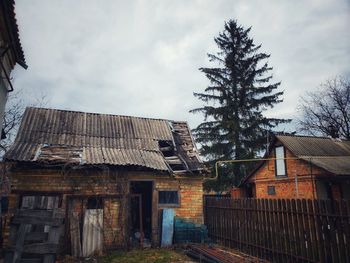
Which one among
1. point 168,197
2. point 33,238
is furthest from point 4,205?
point 168,197

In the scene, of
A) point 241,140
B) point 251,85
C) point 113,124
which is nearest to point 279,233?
point 113,124

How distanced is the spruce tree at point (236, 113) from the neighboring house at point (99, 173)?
9.03 metres

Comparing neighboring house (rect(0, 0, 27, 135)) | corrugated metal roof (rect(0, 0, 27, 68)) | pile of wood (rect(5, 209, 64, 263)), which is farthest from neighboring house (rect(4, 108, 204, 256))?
corrugated metal roof (rect(0, 0, 27, 68))

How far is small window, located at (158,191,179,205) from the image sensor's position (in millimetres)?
11822

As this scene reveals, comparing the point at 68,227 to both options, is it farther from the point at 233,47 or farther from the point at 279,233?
the point at 233,47

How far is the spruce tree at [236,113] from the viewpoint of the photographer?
2255cm

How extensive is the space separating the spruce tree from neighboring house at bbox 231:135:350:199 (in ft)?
7.00

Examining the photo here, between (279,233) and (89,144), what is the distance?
26.8ft

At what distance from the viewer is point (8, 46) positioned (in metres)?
6.99

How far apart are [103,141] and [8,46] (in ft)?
20.6

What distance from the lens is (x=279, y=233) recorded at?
323 inches

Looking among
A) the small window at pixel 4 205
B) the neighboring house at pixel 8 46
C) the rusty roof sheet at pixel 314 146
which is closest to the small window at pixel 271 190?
the rusty roof sheet at pixel 314 146

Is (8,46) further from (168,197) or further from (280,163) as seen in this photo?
(280,163)

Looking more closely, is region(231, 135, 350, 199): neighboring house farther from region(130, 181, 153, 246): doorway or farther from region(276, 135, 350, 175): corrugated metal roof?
region(130, 181, 153, 246): doorway
